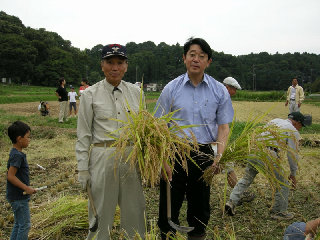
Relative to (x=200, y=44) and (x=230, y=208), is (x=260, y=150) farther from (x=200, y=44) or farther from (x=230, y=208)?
(x=230, y=208)

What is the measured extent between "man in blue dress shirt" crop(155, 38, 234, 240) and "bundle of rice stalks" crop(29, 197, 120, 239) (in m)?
1.13

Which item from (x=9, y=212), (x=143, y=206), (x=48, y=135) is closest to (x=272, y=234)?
(x=143, y=206)

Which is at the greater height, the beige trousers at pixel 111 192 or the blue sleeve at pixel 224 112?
the blue sleeve at pixel 224 112

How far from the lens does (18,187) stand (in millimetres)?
2844

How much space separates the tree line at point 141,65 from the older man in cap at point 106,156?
4513 cm

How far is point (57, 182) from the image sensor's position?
517 cm

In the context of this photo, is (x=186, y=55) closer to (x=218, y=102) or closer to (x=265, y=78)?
(x=218, y=102)

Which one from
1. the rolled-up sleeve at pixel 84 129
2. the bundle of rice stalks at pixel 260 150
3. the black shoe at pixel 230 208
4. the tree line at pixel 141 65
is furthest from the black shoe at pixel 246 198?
the tree line at pixel 141 65

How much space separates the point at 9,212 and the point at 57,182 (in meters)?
1.29

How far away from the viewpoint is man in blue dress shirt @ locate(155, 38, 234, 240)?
2.63m

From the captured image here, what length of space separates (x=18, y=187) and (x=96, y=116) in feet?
3.68

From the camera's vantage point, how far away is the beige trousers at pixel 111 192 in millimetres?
2486

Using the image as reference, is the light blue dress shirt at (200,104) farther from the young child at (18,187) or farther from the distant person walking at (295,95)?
the distant person walking at (295,95)

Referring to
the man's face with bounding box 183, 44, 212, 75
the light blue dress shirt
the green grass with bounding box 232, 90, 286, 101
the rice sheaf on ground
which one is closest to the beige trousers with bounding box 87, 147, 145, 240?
the rice sheaf on ground
